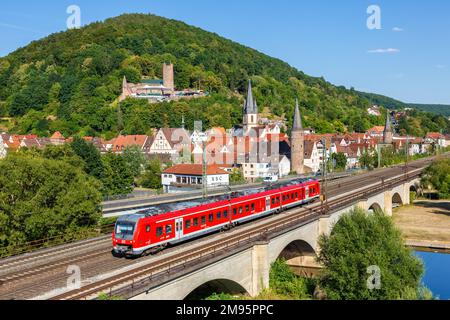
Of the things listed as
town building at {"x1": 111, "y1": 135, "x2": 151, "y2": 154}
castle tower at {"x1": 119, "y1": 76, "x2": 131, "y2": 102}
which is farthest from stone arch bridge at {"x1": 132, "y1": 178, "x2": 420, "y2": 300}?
castle tower at {"x1": 119, "y1": 76, "x2": 131, "y2": 102}

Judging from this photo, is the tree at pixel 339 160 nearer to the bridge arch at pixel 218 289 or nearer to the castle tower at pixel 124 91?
the castle tower at pixel 124 91

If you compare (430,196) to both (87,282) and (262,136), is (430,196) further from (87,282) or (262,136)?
(87,282)

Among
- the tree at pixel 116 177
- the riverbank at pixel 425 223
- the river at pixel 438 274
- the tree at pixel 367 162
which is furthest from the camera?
the tree at pixel 367 162

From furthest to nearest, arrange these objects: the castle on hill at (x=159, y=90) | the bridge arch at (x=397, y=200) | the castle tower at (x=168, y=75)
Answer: the castle tower at (x=168, y=75)
the castle on hill at (x=159, y=90)
the bridge arch at (x=397, y=200)

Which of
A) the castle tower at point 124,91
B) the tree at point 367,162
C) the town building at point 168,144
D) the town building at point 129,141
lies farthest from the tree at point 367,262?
the castle tower at point 124,91

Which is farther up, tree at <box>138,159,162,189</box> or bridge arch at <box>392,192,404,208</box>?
tree at <box>138,159,162,189</box>

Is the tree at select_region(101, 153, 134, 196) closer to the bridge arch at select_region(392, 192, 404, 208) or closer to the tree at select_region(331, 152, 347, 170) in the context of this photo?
the bridge arch at select_region(392, 192, 404, 208)

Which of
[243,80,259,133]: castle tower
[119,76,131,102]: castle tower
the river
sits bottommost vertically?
the river
